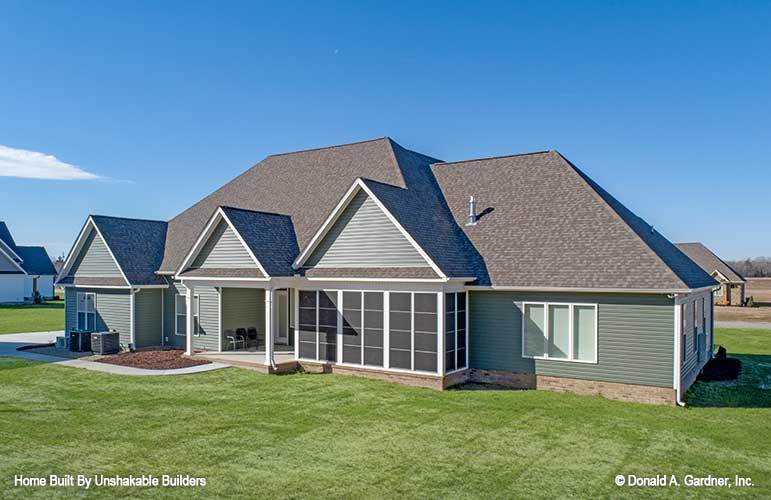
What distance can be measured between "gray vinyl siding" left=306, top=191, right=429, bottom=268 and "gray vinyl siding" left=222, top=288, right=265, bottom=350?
206 inches

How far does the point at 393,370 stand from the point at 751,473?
9699mm

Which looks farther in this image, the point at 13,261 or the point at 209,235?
the point at 13,261

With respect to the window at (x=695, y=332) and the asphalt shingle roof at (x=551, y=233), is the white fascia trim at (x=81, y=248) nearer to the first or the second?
the asphalt shingle roof at (x=551, y=233)

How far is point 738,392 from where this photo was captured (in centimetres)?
1702

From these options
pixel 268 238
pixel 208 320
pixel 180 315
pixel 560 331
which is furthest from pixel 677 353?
pixel 180 315

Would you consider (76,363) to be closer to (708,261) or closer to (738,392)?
(738,392)

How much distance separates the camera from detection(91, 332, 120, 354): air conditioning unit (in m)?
23.1

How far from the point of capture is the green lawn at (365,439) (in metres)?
9.41

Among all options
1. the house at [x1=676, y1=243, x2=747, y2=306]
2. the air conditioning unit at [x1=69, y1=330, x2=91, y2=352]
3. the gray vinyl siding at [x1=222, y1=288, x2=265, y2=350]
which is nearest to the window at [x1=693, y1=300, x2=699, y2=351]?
the gray vinyl siding at [x1=222, y1=288, x2=265, y2=350]

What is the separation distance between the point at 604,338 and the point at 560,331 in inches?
49.0

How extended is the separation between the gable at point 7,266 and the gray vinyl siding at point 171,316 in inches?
1755

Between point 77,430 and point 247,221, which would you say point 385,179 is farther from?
point 77,430

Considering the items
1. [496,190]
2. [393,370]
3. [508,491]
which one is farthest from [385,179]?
[508,491]

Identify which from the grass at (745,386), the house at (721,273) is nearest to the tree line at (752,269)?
the house at (721,273)
